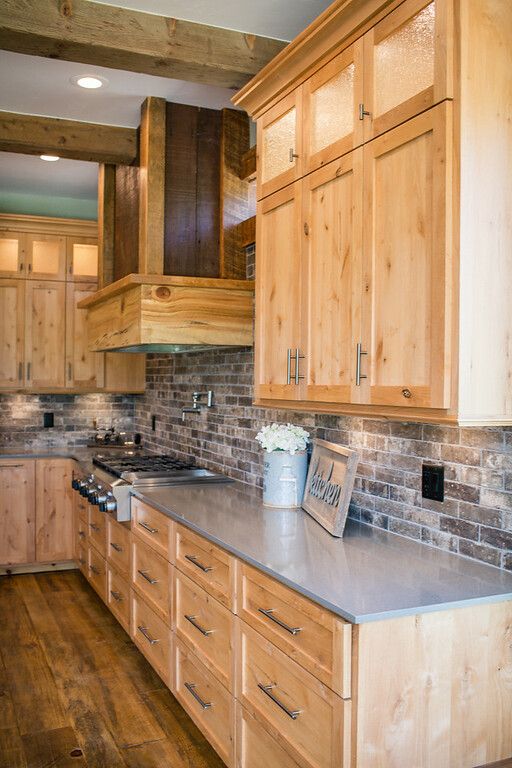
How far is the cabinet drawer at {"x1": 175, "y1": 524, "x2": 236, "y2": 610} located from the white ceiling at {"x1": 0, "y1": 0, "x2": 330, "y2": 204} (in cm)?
210

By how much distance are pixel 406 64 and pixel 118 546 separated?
304 centimetres

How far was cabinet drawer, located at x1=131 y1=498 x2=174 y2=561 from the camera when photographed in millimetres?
3250

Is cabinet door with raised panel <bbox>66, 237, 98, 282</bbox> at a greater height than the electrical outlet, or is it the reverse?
cabinet door with raised panel <bbox>66, 237, 98, 282</bbox>

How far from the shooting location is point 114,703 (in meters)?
3.32

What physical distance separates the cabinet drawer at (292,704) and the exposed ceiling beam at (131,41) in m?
2.25

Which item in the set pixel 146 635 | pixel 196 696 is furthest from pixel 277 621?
pixel 146 635

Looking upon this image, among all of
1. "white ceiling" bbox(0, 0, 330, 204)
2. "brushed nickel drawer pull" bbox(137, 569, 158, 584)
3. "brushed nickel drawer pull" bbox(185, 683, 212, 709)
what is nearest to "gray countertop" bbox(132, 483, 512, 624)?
"brushed nickel drawer pull" bbox(137, 569, 158, 584)

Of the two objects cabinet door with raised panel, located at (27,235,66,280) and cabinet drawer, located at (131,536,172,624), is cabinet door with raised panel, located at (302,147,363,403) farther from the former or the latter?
cabinet door with raised panel, located at (27,235,66,280)

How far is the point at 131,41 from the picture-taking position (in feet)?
9.63

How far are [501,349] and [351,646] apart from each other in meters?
0.87

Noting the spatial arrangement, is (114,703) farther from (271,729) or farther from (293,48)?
(293,48)

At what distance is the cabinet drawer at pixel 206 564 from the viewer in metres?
2.55

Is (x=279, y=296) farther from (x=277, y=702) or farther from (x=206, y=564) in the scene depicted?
(x=277, y=702)

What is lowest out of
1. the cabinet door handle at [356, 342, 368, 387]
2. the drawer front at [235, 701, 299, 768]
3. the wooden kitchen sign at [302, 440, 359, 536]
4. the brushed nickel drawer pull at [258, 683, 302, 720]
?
the drawer front at [235, 701, 299, 768]
